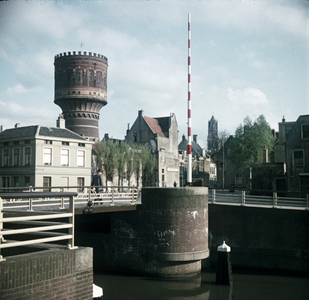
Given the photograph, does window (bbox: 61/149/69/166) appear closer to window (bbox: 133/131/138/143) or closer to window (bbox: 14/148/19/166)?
window (bbox: 14/148/19/166)

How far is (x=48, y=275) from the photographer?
4.93 m

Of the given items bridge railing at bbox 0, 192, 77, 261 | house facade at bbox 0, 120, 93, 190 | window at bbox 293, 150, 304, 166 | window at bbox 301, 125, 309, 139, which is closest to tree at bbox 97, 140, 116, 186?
house facade at bbox 0, 120, 93, 190

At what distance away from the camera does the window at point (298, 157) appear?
33125 mm

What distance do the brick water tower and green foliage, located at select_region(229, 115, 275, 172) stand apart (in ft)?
62.9

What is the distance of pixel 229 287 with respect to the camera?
1647cm

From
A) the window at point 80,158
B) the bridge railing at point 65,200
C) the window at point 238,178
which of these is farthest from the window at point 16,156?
the window at point 238,178

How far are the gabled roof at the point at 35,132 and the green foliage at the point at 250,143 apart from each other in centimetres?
2152

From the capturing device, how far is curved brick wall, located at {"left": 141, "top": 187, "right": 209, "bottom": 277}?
17.6 meters

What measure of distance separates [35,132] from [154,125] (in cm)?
2484

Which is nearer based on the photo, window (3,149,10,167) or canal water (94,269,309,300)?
canal water (94,269,309,300)

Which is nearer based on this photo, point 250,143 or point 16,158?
point 16,158

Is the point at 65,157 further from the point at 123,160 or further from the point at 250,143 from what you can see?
the point at 250,143

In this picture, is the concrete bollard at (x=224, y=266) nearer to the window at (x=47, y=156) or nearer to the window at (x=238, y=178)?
the window at (x=47, y=156)

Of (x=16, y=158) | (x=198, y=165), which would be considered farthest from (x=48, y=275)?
(x=198, y=165)
